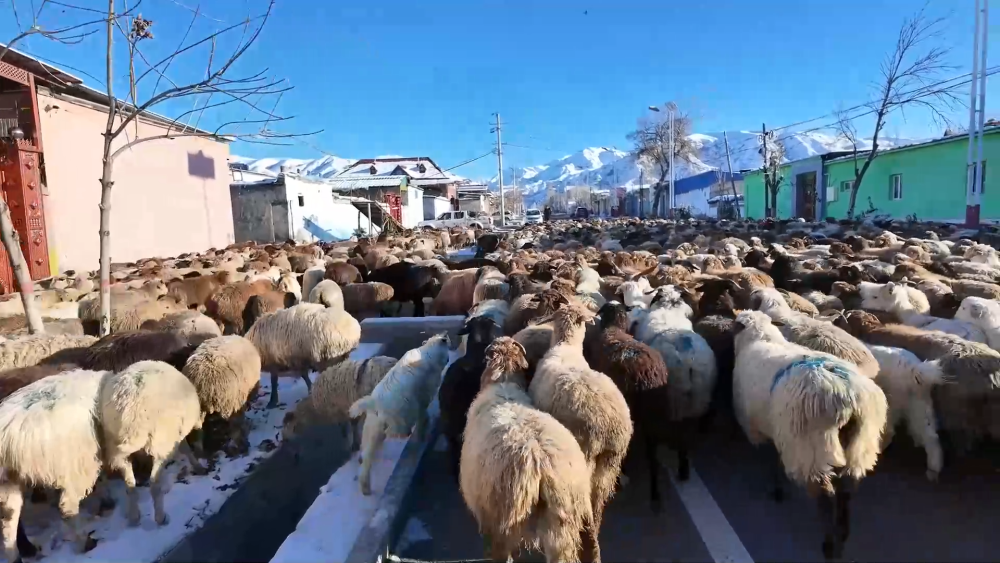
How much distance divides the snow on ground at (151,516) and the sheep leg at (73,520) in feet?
0.15

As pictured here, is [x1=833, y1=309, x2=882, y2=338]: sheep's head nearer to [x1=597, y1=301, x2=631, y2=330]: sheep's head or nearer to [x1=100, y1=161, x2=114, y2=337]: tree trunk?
[x1=597, y1=301, x2=631, y2=330]: sheep's head

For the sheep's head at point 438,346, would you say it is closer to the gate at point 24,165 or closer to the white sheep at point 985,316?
the white sheep at point 985,316

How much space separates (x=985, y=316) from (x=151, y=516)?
23.1 ft

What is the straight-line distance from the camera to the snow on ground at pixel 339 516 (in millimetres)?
3693

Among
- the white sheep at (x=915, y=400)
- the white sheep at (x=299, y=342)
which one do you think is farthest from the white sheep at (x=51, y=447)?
the white sheep at (x=915, y=400)

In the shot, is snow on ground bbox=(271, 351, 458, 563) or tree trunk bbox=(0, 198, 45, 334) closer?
snow on ground bbox=(271, 351, 458, 563)

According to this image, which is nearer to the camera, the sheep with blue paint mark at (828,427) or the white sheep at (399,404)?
the sheep with blue paint mark at (828,427)

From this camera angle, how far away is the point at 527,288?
8219 millimetres

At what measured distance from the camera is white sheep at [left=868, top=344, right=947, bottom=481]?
4.24m

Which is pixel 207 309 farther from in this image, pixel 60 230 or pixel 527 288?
pixel 60 230

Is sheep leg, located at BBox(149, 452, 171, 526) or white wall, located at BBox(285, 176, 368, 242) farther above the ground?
white wall, located at BBox(285, 176, 368, 242)

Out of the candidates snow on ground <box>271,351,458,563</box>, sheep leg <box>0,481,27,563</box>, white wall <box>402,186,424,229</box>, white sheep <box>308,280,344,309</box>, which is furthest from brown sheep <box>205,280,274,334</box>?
white wall <box>402,186,424,229</box>

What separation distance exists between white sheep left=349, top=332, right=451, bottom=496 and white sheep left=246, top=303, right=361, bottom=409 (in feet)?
4.93

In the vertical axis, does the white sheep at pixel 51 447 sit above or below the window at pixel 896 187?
below
